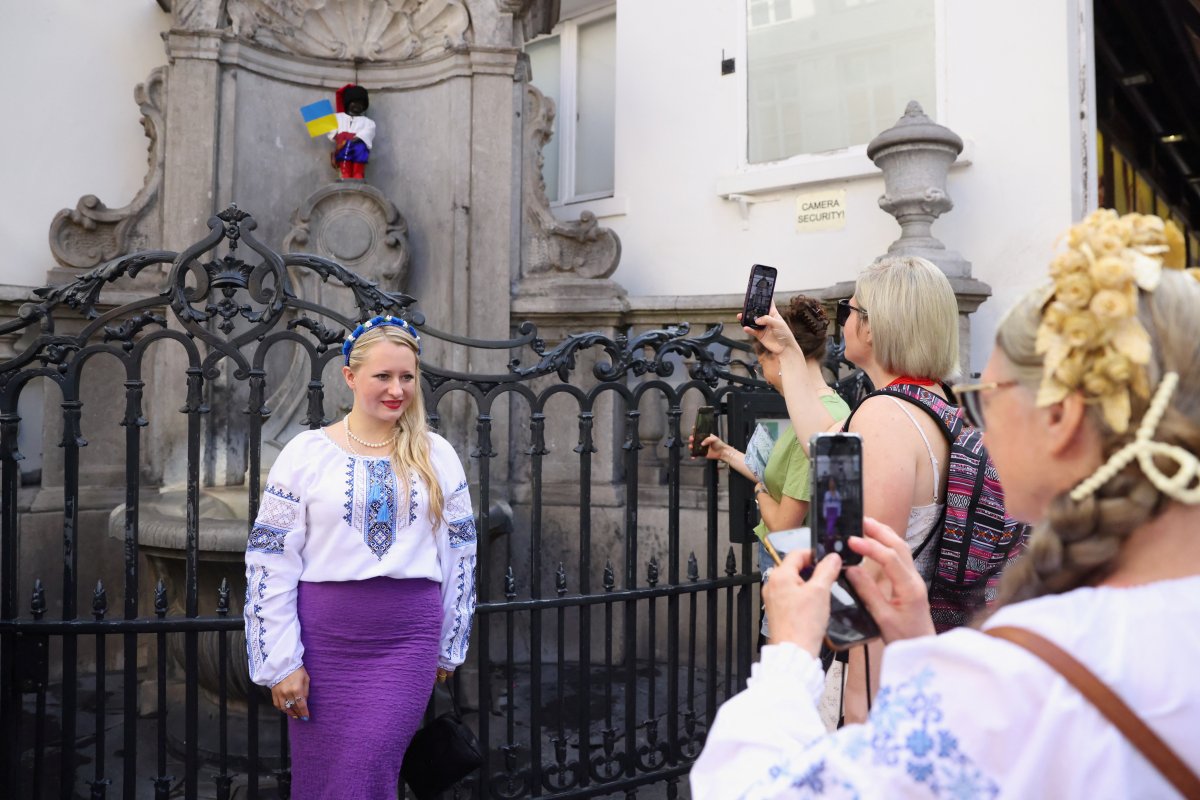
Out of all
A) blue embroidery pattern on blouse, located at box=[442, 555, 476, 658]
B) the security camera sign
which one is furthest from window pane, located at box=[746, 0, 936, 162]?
blue embroidery pattern on blouse, located at box=[442, 555, 476, 658]

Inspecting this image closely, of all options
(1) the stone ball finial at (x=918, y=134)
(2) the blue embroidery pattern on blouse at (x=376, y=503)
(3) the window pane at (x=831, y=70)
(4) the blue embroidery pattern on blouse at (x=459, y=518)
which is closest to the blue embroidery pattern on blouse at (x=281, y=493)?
(2) the blue embroidery pattern on blouse at (x=376, y=503)

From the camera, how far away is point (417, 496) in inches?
106

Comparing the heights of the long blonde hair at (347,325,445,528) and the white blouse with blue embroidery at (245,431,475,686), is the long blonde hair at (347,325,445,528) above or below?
above

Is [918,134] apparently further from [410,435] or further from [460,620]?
[460,620]

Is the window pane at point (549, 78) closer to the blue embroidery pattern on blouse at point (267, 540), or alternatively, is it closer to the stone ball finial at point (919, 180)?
the stone ball finial at point (919, 180)

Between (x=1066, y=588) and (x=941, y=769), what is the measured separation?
0.26m

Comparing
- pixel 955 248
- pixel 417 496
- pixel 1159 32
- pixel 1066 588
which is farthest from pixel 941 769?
pixel 1159 32

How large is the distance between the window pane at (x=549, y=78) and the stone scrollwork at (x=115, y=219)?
2841 mm

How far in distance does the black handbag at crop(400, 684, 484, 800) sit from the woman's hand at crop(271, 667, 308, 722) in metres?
0.37

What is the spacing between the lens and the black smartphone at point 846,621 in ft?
4.55

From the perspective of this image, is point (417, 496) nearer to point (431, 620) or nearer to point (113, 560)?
point (431, 620)

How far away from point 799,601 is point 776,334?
1.52m

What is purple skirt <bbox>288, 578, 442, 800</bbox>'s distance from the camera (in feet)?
8.41

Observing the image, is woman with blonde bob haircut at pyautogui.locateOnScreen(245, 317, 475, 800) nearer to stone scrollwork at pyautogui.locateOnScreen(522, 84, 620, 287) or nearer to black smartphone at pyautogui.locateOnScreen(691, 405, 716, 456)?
black smartphone at pyautogui.locateOnScreen(691, 405, 716, 456)
